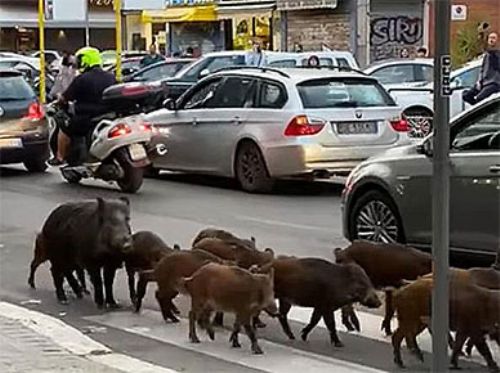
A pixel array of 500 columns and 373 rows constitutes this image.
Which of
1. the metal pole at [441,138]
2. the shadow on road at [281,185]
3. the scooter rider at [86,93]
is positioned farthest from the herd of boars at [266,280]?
the scooter rider at [86,93]

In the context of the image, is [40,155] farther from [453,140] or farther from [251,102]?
[453,140]

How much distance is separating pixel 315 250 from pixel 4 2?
45193 mm

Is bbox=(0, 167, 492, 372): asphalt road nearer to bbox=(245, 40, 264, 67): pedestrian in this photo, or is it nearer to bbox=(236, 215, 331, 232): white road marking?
bbox=(236, 215, 331, 232): white road marking

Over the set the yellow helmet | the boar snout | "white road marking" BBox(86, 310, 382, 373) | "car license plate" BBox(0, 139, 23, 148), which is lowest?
"white road marking" BBox(86, 310, 382, 373)

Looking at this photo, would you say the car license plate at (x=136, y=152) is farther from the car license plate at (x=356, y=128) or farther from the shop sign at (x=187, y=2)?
the shop sign at (x=187, y=2)

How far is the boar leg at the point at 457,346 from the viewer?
24.8 ft

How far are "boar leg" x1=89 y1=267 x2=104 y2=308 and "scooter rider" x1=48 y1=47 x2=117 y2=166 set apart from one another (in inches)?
308

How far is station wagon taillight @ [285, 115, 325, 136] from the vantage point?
16344 millimetres

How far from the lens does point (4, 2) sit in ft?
181

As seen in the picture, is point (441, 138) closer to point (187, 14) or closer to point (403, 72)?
point (403, 72)

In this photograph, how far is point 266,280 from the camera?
8.11 metres

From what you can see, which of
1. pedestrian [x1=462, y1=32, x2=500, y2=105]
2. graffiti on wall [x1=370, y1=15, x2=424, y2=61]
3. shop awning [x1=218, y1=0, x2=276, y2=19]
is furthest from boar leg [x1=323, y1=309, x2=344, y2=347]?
shop awning [x1=218, y1=0, x2=276, y2=19]

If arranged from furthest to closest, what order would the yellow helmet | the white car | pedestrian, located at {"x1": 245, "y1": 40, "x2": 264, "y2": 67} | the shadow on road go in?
pedestrian, located at {"x1": 245, "y1": 40, "x2": 264, "y2": 67}, the white car, the yellow helmet, the shadow on road

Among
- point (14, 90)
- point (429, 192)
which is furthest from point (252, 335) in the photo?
point (14, 90)
